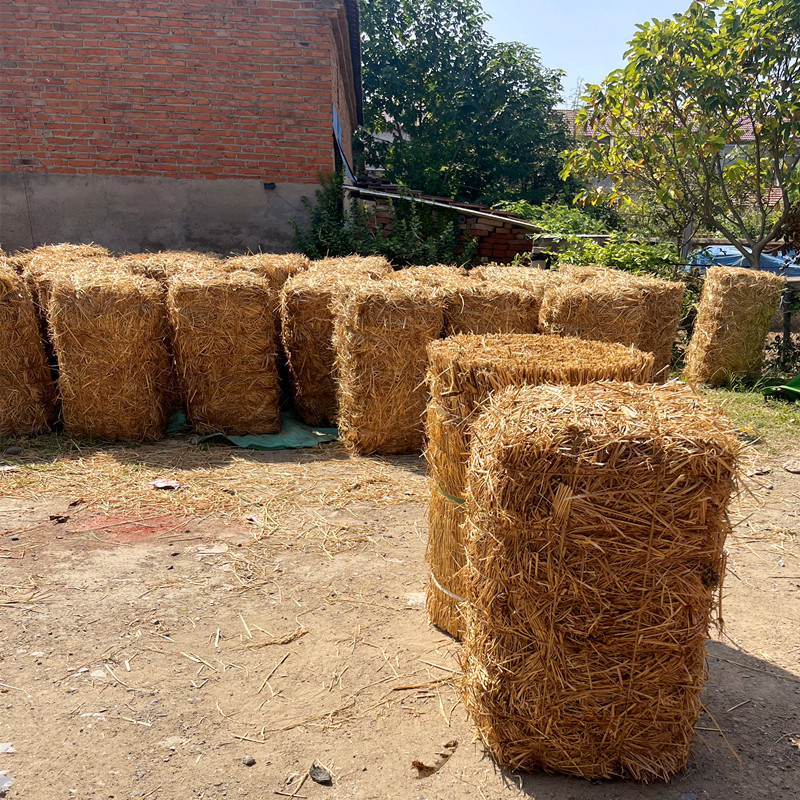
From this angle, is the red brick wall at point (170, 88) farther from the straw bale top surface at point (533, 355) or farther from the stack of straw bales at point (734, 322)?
the straw bale top surface at point (533, 355)

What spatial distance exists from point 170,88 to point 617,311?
27.8 feet

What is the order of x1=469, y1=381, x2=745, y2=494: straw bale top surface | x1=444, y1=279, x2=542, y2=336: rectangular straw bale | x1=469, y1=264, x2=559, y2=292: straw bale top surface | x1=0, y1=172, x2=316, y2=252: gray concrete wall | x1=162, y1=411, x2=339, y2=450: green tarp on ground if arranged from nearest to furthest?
x1=469, y1=381, x2=745, y2=494: straw bale top surface < x1=444, y1=279, x2=542, y2=336: rectangular straw bale < x1=162, y1=411, x2=339, y2=450: green tarp on ground < x1=469, y1=264, x2=559, y2=292: straw bale top surface < x1=0, y1=172, x2=316, y2=252: gray concrete wall

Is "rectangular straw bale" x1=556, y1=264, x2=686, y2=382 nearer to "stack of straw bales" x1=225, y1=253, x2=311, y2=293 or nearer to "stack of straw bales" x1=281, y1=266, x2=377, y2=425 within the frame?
"stack of straw bales" x1=281, y1=266, x2=377, y2=425

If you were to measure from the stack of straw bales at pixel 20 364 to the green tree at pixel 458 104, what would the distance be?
1665 centimetres

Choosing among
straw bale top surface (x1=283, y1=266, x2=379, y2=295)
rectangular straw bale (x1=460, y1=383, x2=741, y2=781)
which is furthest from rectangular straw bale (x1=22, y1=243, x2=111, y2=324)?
rectangular straw bale (x1=460, y1=383, x2=741, y2=781)

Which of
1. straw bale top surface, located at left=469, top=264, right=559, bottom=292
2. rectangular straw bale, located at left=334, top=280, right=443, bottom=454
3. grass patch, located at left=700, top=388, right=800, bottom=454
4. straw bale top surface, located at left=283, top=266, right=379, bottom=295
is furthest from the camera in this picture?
straw bale top surface, located at left=469, top=264, right=559, bottom=292

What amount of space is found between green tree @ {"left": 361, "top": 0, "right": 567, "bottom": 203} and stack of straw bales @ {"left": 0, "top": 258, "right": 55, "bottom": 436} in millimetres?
16650

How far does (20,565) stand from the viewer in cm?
407

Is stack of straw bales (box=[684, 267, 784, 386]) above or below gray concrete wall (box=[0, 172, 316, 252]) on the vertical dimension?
below

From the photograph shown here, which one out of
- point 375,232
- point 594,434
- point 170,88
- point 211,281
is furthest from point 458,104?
point 594,434

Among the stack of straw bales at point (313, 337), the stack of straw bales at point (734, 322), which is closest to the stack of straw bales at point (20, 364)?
the stack of straw bales at point (313, 337)

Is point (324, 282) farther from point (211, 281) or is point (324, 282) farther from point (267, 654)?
point (267, 654)

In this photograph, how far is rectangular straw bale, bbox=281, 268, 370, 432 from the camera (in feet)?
21.5

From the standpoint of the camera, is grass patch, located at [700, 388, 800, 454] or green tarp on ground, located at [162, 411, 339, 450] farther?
grass patch, located at [700, 388, 800, 454]
